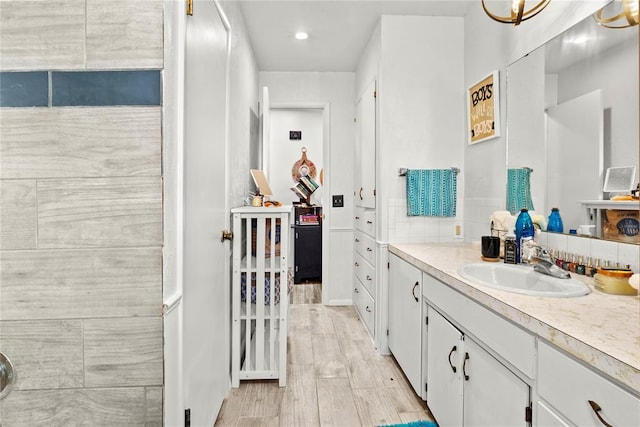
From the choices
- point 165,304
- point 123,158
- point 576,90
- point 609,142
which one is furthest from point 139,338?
point 576,90

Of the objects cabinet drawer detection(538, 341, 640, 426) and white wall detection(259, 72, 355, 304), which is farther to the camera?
white wall detection(259, 72, 355, 304)

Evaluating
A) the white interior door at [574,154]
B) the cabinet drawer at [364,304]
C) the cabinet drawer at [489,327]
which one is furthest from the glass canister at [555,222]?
the cabinet drawer at [364,304]

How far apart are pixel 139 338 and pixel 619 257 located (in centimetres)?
175

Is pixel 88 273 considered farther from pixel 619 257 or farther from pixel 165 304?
pixel 619 257

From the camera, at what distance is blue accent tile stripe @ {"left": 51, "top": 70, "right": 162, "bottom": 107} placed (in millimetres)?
1026

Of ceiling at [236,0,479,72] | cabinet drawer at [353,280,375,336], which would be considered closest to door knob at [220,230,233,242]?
cabinet drawer at [353,280,375,336]

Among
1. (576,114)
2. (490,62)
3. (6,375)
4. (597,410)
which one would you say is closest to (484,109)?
(490,62)

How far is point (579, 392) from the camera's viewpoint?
87 cm

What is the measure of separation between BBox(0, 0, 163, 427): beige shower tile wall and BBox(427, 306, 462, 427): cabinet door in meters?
1.17

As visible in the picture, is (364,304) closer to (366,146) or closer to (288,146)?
(366,146)

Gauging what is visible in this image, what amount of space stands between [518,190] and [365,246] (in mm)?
1547

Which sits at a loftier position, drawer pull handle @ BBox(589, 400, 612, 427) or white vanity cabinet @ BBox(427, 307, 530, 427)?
drawer pull handle @ BBox(589, 400, 612, 427)

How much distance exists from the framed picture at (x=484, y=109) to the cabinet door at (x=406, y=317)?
3.30 ft

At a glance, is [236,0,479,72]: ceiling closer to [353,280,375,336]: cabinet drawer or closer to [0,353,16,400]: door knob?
[353,280,375,336]: cabinet drawer
